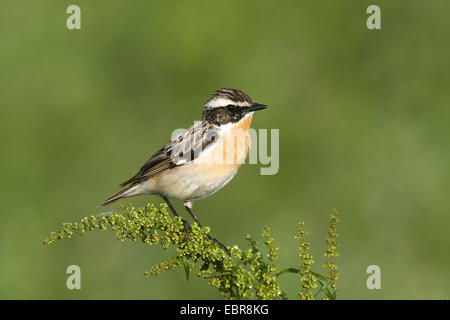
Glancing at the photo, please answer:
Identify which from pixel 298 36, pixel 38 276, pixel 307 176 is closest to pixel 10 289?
pixel 38 276

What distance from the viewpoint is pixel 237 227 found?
9.05 m

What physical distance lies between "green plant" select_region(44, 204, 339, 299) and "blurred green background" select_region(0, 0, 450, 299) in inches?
140

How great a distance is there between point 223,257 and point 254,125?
5.21 m

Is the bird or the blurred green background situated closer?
the bird

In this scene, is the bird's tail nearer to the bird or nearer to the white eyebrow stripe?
the bird

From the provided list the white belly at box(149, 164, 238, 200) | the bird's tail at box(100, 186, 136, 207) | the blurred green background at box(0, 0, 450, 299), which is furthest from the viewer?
the blurred green background at box(0, 0, 450, 299)

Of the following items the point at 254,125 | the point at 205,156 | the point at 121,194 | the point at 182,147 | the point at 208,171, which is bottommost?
the point at 121,194

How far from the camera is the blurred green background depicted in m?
8.64

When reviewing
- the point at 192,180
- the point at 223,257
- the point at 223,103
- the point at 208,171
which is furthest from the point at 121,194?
the point at 223,257

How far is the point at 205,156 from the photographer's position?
6539mm

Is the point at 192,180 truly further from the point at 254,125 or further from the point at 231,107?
the point at 254,125

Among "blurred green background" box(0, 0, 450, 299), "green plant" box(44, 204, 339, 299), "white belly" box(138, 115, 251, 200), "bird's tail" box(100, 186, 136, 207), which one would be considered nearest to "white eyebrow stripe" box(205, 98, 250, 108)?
"white belly" box(138, 115, 251, 200)

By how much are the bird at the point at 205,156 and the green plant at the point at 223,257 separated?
1.52 meters

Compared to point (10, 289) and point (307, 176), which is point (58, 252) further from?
point (307, 176)
